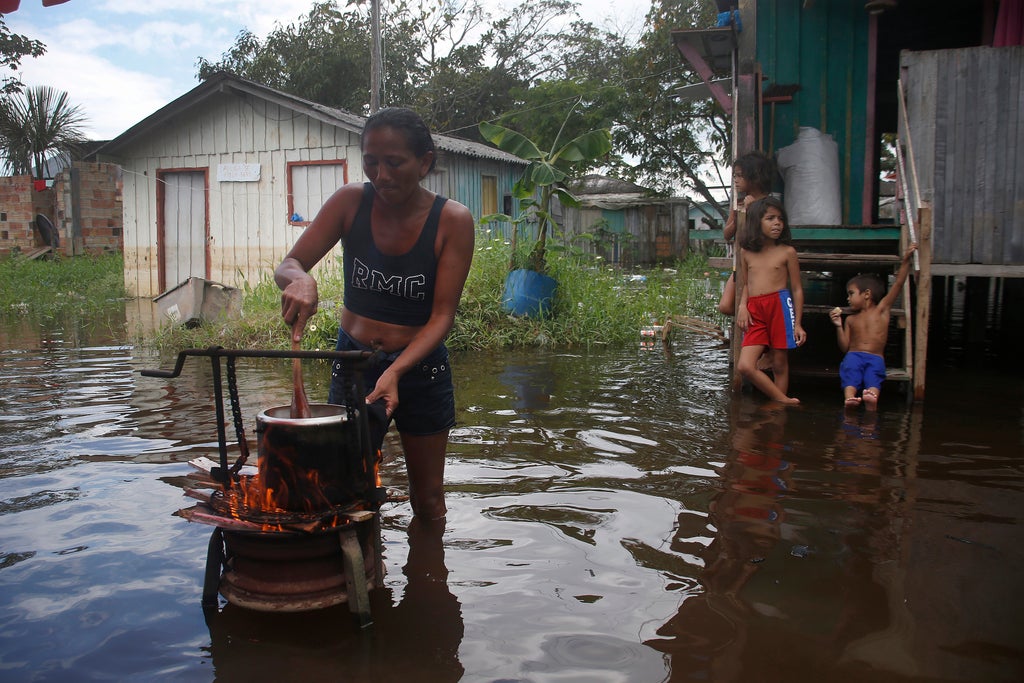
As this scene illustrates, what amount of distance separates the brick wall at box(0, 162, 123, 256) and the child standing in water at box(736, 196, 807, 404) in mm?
19172

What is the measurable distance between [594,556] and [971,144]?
18.9 ft

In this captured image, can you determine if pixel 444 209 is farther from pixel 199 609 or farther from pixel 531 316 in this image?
pixel 531 316

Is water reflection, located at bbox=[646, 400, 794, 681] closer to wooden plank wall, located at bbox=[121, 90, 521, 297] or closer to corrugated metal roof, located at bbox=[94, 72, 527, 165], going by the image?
corrugated metal roof, located at bbox=[94, 72, 527, 165]

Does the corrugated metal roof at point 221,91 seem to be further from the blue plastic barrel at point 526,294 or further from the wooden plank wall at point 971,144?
the wooden plank wall at point 971,144

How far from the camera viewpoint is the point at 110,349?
9.31 metres

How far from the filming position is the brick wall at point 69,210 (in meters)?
20.8

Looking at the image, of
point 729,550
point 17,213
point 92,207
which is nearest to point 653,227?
point 92,207

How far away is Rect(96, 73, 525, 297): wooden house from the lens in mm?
14180

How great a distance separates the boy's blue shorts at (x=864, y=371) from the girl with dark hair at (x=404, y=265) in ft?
13.3

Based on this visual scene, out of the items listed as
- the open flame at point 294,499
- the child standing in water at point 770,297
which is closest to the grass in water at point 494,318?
the child standing in water at point 770,297

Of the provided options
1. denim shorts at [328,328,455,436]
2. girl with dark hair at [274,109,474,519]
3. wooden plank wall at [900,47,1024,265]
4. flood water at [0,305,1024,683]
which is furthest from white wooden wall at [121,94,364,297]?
denim shorts at [328,328,455,436]

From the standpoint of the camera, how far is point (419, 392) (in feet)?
10.4

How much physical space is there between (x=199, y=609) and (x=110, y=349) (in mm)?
7370

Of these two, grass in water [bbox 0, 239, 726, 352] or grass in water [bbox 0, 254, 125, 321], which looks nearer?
grass in water [bbox 0, 239, 726, 352]
